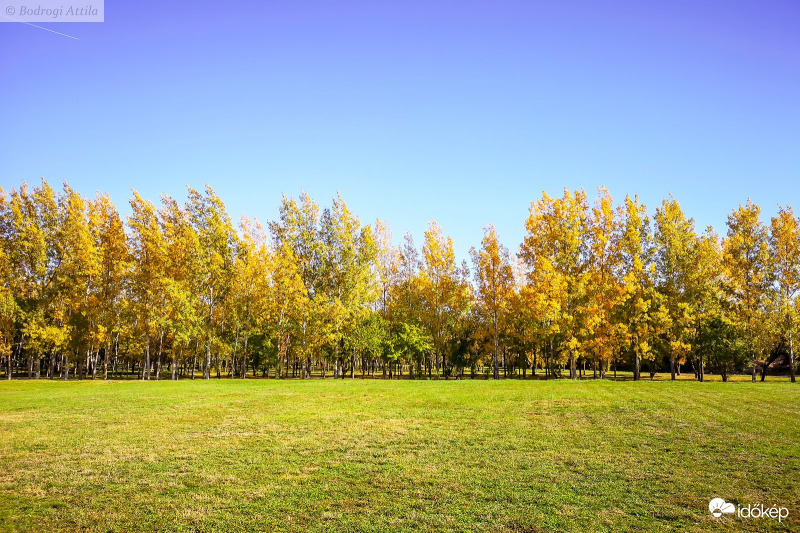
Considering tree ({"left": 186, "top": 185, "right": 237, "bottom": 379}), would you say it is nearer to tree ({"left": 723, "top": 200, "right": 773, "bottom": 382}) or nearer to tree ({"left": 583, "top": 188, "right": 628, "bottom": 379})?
tree ({"left": 583, "top": 188, "right": 628, "bottom": 379})

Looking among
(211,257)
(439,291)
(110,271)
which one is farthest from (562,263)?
(110,271)

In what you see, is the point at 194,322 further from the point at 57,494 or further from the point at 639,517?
the point at 639,517

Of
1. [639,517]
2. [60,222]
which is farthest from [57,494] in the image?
[60,222]

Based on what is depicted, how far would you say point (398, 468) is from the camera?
10.3 metres

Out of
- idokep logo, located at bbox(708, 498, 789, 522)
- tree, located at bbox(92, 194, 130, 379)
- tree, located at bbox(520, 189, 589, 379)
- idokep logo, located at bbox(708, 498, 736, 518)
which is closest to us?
idokep logo, located at bbox(708, 498, 789, 522)

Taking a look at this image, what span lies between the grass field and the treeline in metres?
22.6

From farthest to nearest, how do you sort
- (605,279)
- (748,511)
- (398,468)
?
(605,279) → (398,468) → (748,511)

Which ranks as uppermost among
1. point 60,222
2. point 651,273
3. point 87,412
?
point 60,222

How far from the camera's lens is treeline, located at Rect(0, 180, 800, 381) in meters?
41.8

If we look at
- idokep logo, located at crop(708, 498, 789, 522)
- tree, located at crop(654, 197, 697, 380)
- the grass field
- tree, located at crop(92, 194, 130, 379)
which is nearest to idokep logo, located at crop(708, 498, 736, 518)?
idokep logo, located at crop(708, 498, 789, 522)

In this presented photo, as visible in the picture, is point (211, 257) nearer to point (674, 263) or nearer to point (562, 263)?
point (562, 263)

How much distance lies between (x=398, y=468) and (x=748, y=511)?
20.2 ft

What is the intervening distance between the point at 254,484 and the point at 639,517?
6.65 m

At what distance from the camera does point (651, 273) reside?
141ft
